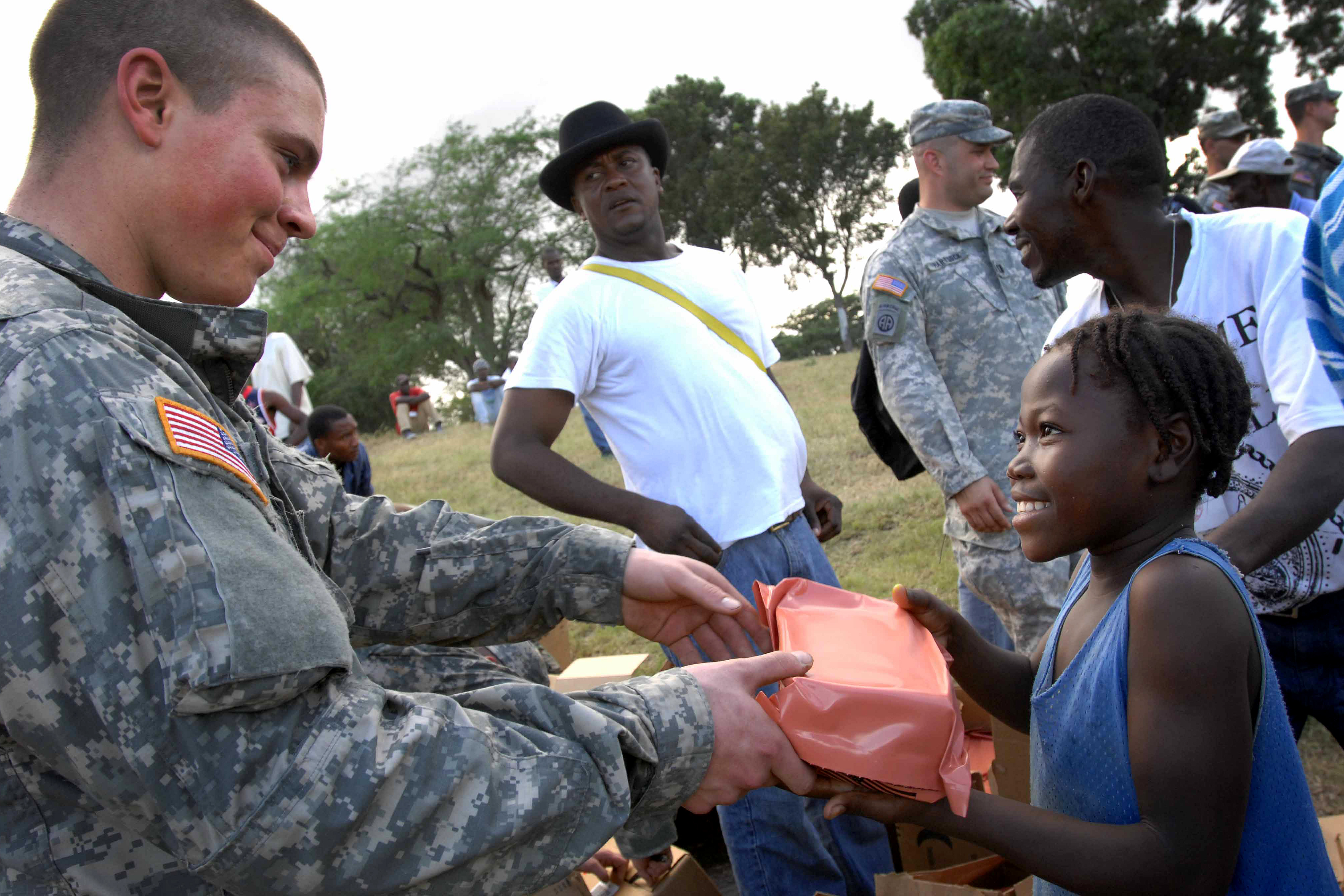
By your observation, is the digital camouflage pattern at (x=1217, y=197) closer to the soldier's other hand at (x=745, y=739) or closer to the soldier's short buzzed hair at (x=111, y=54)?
the soldier's other hand at (x=745, y=739)

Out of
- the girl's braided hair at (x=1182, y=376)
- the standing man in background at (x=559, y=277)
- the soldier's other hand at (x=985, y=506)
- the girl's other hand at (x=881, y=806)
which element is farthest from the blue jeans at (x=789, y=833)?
the standing man in background at (x=559, y=277)

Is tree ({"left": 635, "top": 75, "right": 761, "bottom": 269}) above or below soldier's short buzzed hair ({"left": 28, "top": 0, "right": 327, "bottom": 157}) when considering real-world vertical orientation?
above

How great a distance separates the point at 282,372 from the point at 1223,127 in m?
Answer: 7.70

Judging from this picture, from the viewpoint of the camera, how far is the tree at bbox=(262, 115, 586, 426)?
3378 cm

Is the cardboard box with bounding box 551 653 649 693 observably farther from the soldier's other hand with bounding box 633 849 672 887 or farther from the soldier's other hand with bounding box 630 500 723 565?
the soldier's other hand with bounding box 630 500 723 565

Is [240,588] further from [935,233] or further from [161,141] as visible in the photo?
[935,233]

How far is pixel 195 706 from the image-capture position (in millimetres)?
985

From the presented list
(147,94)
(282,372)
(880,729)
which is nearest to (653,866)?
(880,729)

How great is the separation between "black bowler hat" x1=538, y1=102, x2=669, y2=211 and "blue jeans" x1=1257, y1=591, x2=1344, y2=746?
2.35 meters

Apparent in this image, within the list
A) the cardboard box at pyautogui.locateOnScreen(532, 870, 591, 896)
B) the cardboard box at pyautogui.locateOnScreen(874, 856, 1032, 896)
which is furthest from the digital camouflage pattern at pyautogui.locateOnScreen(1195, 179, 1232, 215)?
the cardboard box at pyautogui.locateOnScreen(532, 870, 591, 896)

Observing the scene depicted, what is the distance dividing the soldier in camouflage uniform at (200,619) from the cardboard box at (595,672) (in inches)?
98.6

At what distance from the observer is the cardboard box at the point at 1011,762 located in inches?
104

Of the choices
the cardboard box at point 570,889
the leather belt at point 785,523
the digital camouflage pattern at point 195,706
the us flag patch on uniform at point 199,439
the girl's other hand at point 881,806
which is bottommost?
the cardboard box at point 570,889

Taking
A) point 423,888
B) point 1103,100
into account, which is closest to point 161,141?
point 423,888
